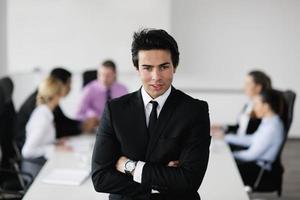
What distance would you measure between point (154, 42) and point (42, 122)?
5.81 feet

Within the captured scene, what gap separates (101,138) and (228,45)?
15.0 ft

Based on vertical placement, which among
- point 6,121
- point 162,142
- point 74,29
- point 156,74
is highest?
point 156,74

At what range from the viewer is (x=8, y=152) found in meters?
3.53

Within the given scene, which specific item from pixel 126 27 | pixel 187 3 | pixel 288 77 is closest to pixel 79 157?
pixel 126 27

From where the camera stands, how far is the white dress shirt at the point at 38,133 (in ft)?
10.5

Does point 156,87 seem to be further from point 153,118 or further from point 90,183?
point 90,183

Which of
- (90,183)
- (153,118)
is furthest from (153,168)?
(90,183)

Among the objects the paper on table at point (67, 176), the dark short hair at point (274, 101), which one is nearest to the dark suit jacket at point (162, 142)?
the paper on table at point (67, 176)

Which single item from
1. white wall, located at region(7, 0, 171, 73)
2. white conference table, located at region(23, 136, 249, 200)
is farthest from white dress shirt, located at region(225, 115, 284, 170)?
white wall, located at region(7, 0, 171, 73)

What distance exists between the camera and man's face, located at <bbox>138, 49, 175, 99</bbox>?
5.37 ft

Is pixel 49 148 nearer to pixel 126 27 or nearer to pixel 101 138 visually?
pixel 101 138

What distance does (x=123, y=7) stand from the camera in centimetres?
583

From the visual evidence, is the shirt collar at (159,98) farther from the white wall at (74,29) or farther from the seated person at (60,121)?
the white wall at (74,29)

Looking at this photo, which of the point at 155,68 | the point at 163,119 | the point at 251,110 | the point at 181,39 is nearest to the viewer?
the point at 155,68
